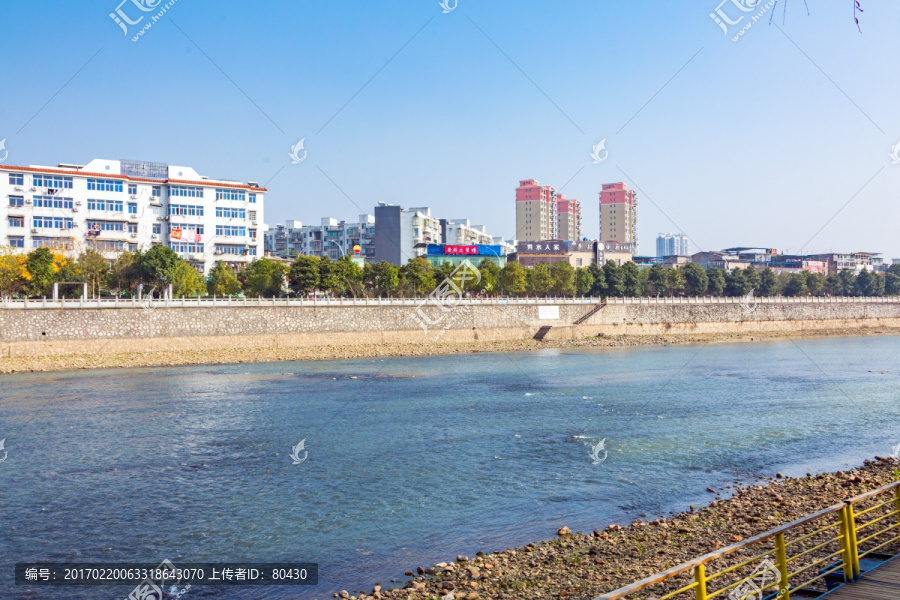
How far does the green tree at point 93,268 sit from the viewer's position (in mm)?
60438

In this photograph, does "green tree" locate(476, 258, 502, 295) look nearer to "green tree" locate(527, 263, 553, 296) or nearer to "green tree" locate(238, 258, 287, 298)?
"green tree" locate(527, 263, 553, 296)

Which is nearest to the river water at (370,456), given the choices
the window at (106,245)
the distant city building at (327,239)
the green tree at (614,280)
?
the window at (106,245)

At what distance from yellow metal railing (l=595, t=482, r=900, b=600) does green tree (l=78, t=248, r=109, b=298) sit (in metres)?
58.6

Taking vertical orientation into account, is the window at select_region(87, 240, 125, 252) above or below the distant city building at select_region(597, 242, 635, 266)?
below

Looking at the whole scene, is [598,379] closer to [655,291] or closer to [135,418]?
[135,418]

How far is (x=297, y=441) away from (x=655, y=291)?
91.8 meters

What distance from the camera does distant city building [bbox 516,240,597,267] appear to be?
127 metres

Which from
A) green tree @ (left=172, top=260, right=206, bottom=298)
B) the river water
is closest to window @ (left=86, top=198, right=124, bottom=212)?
green tree @ (left=172, top=260, right=206, bottom=298)

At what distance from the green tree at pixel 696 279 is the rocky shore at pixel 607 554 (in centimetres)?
9802

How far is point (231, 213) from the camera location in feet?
251

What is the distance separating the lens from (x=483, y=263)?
9619cm

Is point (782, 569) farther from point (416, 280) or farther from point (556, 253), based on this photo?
point (556, 253)

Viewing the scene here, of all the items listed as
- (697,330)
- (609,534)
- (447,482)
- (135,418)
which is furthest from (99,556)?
(697,330)

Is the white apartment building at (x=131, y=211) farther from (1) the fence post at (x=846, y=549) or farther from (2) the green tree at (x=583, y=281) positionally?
(1) the fence post at (x=846, y=549)
